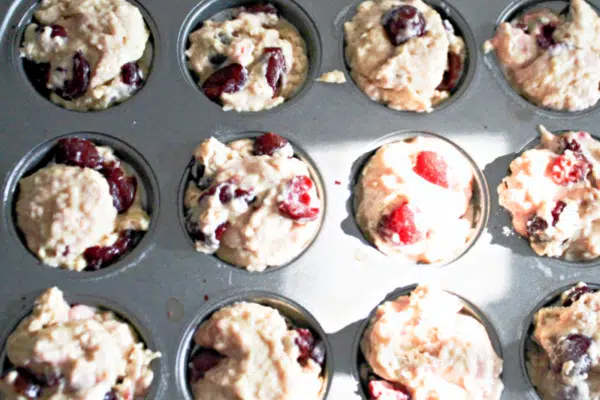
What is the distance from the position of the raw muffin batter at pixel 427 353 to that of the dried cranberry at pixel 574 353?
208mm

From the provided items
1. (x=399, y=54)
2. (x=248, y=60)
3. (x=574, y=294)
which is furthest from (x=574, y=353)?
(x=248, y=60)

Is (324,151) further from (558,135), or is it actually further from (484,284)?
(558,135)

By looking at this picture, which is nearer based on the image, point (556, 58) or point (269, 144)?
point (269, 144)

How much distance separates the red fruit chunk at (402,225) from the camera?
2.49 m

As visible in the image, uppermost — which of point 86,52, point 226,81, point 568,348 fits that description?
point 86,52

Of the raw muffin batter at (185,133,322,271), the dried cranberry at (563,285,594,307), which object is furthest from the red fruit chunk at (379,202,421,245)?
the dried cranberry at (563,285,594,307)

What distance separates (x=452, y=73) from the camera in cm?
286

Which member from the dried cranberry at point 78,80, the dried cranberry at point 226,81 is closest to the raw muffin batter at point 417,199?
the dried cranberry at point 226,81

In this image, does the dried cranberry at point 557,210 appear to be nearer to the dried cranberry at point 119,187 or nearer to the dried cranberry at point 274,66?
the dried cranberry at point 274,66

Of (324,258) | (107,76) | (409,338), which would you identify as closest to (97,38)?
(107,76)

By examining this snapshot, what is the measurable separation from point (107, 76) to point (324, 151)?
91 cm

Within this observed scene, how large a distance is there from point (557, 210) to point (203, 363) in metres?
1.50

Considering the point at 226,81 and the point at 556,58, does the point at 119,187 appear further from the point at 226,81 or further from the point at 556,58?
→ the point at 556,58

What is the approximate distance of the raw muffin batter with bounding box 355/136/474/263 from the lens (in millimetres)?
2525
